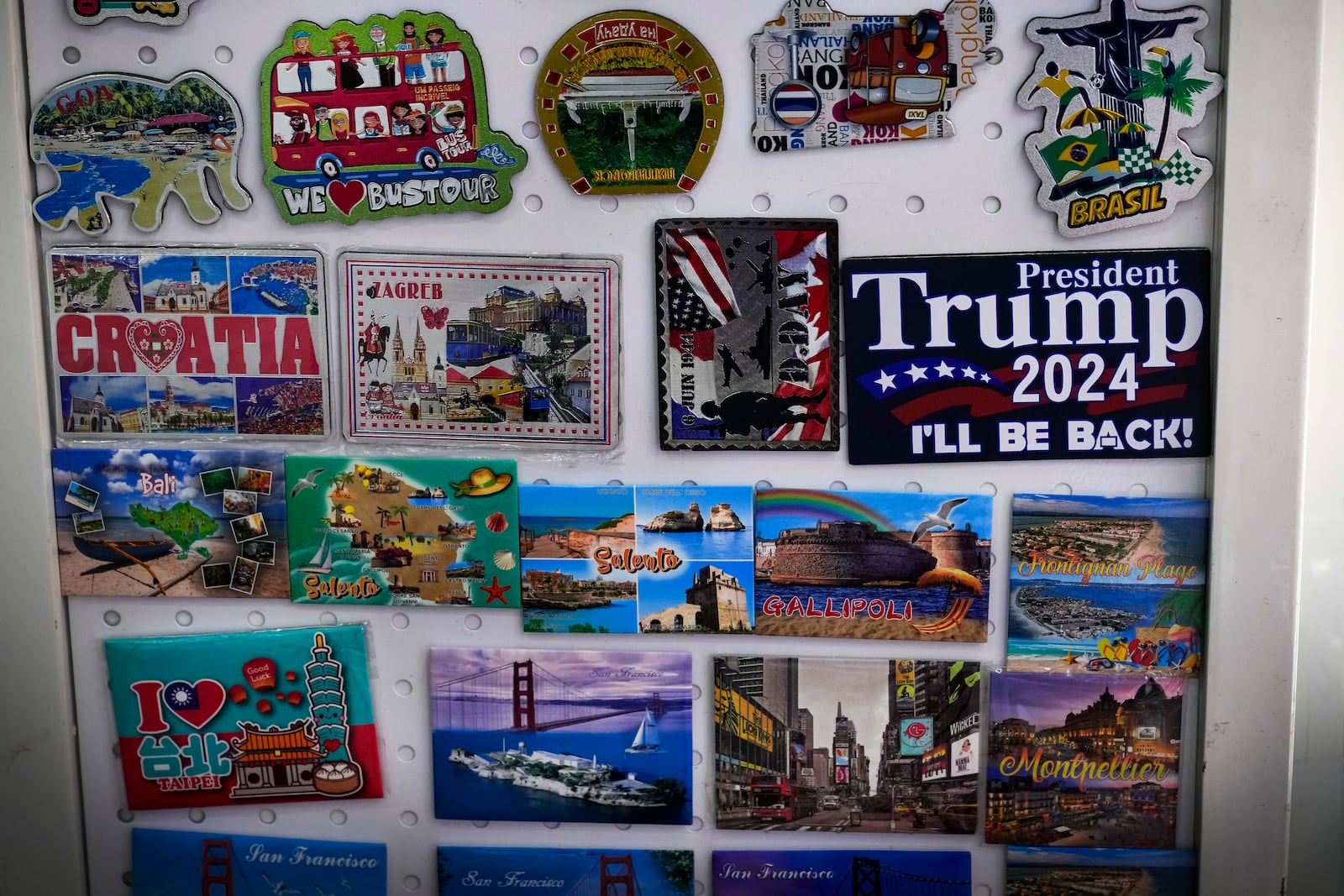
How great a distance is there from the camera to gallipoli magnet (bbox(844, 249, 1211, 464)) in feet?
3.65

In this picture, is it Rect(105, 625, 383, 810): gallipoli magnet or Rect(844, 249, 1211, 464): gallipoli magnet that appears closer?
Rect(844, 249, 1211, 464): gallipoli magnet

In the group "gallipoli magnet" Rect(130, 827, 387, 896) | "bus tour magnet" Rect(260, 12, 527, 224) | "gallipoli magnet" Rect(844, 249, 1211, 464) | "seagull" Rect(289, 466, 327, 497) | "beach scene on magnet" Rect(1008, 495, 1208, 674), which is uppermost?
"bus tour magnet" Rect(260, 12, 527, 224)

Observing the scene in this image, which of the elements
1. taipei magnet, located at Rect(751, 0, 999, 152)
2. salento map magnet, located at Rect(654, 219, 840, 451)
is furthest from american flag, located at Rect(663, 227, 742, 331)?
taipei magnet, located at Rect(751, 0, 999, 152)

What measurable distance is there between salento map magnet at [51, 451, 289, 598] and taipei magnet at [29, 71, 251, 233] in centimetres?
29

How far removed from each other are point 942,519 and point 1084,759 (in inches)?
13.6

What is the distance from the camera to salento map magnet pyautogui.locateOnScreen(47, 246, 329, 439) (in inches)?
45.9

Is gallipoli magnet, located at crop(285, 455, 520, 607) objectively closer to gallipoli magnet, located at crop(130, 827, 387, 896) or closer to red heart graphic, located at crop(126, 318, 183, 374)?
red heart graphic, located at crop(126, 318, 183, 374)

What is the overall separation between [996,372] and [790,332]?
A: 9.7 inches

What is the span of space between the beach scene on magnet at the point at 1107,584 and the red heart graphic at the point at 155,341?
3.43ft

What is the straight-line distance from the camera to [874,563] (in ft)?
3.80

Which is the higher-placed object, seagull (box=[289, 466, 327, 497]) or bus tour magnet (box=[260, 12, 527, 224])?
bus tour magnet (box=[260, 12, 527, 224])

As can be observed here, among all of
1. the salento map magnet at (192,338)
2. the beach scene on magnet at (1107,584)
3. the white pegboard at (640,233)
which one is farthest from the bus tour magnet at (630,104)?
the beach scene on magnet at (1107,584)

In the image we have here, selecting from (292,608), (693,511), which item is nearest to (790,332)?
(693,511)

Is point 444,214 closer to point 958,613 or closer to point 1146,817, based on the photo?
point 958,613
